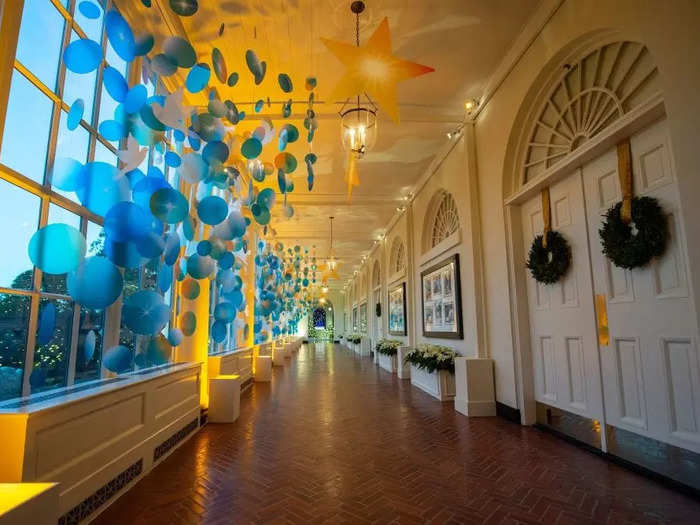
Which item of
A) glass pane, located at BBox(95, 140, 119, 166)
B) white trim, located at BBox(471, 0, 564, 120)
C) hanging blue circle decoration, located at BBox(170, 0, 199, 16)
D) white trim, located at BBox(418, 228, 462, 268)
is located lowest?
white trim, located at BBox(418, 228, 462, 268)

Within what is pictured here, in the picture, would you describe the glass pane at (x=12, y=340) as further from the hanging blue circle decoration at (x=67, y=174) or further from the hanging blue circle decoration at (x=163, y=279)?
the hanging blue circle decoration at (x=163, y=279)

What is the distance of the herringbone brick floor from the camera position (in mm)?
2363

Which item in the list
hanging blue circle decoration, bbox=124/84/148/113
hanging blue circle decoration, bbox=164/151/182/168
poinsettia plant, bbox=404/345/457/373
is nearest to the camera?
hanging blue circle decoration, bbox=124/84/148/113

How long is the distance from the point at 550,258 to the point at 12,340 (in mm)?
4634

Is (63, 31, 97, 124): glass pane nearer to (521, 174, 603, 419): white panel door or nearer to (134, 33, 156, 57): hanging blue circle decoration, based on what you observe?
(134, 33, 156, 57): hanging blue circle decoration

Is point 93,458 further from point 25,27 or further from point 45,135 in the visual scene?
point 25,27

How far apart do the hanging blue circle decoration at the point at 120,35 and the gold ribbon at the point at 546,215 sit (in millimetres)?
4128

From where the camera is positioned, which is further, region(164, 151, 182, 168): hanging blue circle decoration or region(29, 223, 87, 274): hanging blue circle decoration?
region(164, 151, 182, 168): hanging blue circle decoration

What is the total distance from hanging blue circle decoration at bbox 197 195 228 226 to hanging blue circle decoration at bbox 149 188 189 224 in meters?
0.39

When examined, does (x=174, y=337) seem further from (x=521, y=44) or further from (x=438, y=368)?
(x=521, y=44)

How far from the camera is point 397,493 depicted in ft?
8.76

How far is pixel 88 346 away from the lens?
263cm

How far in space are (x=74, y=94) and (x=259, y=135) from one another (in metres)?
1.41

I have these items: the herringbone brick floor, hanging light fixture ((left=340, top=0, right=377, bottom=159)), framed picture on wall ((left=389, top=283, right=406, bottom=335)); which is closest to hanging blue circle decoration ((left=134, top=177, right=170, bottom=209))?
hanging light fixture ((left=340, top=0, right=377, bottom=159))
